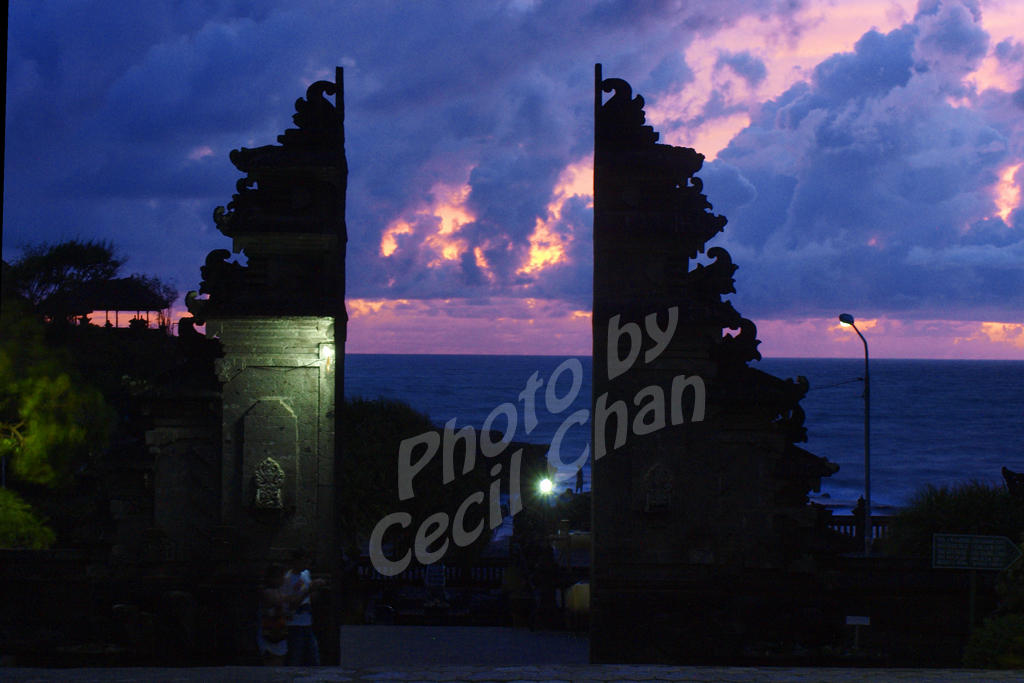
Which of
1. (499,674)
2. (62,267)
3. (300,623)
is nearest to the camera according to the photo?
(499,674)

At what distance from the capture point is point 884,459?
108 m

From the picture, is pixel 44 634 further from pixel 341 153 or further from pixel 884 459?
pixel 884 459

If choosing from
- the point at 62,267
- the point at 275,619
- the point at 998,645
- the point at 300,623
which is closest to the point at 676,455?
the point at 998,645

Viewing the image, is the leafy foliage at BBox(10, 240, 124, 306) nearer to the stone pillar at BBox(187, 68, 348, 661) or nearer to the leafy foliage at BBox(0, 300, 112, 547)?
the leafy foliage at BBox(0, 300, 112, 547)

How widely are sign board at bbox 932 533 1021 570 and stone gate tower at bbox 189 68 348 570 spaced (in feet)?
23.7

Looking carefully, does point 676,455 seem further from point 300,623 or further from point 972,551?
point 300,623

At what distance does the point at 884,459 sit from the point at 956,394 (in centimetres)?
6401

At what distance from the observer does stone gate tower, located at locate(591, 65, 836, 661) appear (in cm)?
1291

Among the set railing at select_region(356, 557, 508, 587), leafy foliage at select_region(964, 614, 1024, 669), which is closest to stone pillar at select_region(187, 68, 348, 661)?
leafy foliage at select_region(964, 614, 1024, 669)

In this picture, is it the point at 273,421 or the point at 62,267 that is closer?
the point at 273,421

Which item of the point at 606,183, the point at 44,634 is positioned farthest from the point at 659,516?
the point at 44,634

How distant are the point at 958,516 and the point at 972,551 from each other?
7.89 m

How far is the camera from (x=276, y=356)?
1290 centimetres

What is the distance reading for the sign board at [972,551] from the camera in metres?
12.0
